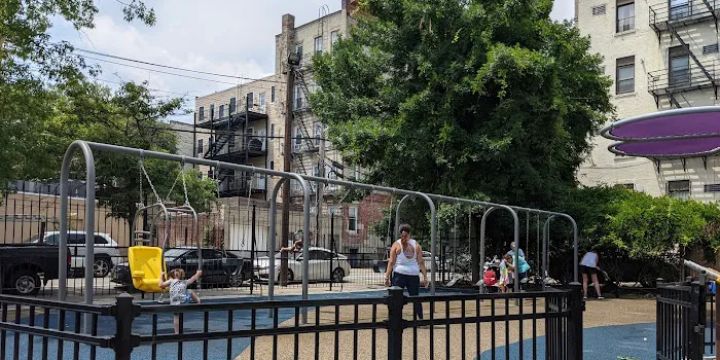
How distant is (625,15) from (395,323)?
34.1 m

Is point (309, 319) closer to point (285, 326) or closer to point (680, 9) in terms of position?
point (285, 326)

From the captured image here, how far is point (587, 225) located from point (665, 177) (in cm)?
1326

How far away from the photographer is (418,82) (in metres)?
21.2

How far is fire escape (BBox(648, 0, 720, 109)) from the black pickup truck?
27.0 metres

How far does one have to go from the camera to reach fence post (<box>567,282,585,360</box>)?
562 cm

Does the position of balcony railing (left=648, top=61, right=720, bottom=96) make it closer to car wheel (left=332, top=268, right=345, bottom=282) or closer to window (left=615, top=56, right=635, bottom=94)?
window (left=615, top=56, right=635, bottom=94)

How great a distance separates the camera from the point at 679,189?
32625 mm

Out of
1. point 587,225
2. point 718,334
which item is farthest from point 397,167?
point 718,334

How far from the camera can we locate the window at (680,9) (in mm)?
32541

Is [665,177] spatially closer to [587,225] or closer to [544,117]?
[587,225]

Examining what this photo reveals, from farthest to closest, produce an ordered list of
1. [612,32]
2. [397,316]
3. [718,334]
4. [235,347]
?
[612,32] < [235,347] < [718,334] < [397,316]

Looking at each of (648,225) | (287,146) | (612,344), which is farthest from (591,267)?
(287,146)

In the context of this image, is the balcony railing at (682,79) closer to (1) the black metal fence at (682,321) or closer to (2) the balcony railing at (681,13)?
(2) the balcony railing at (681,13)

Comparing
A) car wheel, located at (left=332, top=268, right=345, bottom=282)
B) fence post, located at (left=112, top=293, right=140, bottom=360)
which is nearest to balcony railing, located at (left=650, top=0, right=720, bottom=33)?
car wheel, located at (left=332, top=268, right=345, bottom=282)
